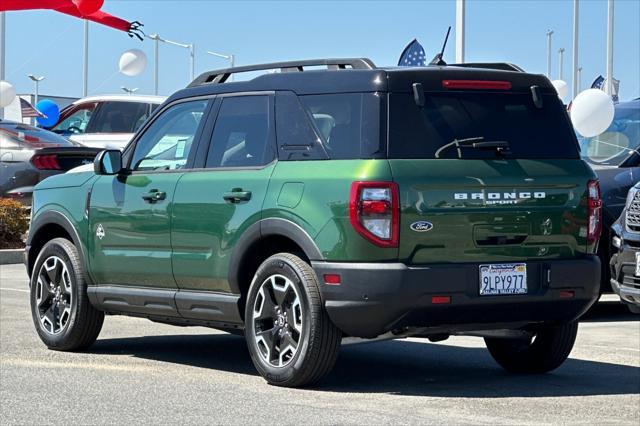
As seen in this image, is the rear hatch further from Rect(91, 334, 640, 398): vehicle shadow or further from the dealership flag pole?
the dealership flag pole

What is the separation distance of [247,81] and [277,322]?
1.68 metres

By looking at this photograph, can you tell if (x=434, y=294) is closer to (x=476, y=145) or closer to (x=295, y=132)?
→ (x=476, y=145)

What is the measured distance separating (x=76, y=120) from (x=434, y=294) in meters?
20.1

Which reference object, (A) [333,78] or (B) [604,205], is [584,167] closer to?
(A) [333,78]

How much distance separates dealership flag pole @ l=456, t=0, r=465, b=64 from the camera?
23.6m

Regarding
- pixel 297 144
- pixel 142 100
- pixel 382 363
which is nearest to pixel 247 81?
pixel 297 144

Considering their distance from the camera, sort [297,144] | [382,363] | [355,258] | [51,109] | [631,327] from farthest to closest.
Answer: [51,109]
[631,327]
[382,363]
[297,144]
[355,258]

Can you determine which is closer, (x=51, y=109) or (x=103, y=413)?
(x=103, y=413)

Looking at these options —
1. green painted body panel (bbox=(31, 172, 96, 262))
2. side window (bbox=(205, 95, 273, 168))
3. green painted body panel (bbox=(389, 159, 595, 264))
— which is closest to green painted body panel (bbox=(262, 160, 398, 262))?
green painted body panel (bbox=(389, 159, 595, 264))

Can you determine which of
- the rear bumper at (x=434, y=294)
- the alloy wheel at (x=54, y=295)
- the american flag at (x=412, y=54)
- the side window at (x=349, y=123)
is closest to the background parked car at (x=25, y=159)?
the american flag at (x=412, y=54)

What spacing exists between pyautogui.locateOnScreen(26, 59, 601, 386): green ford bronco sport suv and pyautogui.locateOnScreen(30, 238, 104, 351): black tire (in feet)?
1.98

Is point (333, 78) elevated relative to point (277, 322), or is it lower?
elevated

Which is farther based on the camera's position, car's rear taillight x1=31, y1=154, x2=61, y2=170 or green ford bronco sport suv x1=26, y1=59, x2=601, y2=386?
car's rear taillight x1=31, y1=154, x2=61, y2=170

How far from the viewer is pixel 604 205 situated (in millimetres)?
13070
